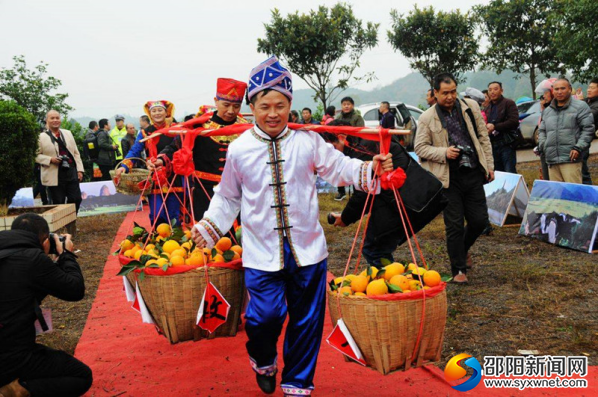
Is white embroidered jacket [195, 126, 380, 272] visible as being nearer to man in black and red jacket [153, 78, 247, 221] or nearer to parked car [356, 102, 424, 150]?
man in black and red jacket [153, 78, 247, 221]

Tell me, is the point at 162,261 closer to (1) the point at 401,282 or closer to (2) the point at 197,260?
(2) the point at 197,260

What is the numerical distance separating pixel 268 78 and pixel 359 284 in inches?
47.8

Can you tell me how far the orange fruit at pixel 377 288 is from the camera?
9.82 ft

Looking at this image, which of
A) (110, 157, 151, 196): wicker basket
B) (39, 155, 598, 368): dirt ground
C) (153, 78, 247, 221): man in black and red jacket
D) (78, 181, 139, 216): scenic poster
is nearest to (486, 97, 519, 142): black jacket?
(39, 155, 598, 368): dirt ground

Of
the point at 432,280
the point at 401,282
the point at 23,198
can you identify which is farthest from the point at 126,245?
the point at 23,198

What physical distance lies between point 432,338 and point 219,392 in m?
1.38

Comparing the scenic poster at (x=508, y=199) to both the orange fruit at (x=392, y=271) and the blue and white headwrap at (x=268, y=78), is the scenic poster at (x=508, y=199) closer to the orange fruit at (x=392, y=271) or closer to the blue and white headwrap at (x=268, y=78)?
the orange fruit at (x=392, y=271)

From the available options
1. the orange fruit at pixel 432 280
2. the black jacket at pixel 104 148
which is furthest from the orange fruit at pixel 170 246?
the black jacket at pixel 104 148

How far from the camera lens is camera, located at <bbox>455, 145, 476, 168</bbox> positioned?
17.3 ft

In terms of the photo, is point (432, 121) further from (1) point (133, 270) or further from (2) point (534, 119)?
(2) point (534, 119)

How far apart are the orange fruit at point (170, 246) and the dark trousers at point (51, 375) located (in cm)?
90

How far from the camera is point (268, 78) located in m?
3.27

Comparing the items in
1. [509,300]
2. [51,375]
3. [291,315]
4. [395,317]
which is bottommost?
[509,300]

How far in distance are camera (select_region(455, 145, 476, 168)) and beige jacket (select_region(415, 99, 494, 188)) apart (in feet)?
0.32
